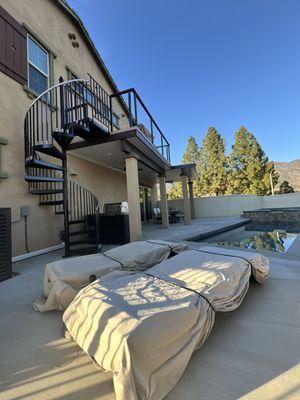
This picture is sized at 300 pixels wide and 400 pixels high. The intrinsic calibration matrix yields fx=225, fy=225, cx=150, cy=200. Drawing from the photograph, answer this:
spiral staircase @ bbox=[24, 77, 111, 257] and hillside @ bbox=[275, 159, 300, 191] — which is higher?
hillside @ bbox=[275, 159, 300, 191]

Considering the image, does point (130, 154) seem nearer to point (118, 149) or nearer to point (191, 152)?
point (118, 149)

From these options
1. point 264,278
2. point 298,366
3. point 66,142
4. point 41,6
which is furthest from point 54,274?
point 41,6

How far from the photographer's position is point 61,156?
517 centimetres

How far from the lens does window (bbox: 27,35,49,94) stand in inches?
235

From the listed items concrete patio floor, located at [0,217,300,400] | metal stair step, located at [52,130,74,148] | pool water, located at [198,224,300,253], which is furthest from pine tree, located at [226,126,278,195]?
concrete patio floor, located at [0,217,300,400]

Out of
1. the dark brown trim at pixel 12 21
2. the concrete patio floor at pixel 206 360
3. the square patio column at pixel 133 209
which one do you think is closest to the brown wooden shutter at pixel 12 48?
the dark brown trim at pixel 12 21

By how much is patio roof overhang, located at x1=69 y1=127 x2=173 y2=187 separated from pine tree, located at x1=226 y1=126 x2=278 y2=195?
16383mm

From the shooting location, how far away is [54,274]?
258 centimetres

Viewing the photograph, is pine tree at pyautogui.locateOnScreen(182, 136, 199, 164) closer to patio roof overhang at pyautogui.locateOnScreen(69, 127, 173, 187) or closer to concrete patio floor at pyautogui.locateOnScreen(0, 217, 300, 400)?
patio roof overhang at pyautogui.locateOnScreen(69, 127, 173, 187)

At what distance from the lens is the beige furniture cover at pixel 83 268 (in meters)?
2.44

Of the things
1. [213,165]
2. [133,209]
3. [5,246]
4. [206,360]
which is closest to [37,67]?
[133,209]

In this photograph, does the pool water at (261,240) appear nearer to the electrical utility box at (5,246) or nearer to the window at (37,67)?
the electrical utility box at (5,246)

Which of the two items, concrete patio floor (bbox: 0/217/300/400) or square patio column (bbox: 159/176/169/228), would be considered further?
square patio column (bbox: 159/176/169/228)

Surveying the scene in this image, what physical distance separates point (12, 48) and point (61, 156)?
105 inches
